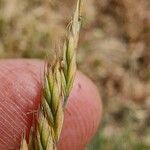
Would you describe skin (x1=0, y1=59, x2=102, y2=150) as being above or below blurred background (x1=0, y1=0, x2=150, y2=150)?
above

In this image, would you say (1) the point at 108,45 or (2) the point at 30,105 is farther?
(1) the point at 108,45

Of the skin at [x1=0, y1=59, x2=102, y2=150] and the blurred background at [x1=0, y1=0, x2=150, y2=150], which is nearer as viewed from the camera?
the skin at [x1=0, y1=59, x2=102, y2=150]

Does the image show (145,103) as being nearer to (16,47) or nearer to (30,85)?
(16,47)

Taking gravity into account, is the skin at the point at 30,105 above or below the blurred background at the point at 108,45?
above

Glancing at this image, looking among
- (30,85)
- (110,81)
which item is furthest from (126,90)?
(30,85)

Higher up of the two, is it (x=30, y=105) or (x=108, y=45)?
(x=30, y=105)
